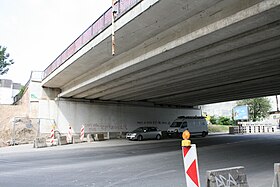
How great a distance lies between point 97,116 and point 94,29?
1668 cm

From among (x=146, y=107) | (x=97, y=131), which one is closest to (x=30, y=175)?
(x=97, y=131)

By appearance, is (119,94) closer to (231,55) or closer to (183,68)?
(183,68)

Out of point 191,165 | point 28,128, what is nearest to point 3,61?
point 28,128

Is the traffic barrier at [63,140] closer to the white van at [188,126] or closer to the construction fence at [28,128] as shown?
the construction fence at [28,128]

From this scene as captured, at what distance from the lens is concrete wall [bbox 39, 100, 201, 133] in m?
27.0

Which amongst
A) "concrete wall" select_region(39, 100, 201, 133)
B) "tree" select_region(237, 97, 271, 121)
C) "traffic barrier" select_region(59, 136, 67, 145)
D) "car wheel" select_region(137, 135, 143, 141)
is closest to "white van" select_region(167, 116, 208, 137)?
"concrete wall" select_region(39, 100, 201, 133)

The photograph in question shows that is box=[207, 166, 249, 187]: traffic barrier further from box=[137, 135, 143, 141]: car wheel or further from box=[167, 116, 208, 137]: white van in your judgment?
box=[167, 116, 208, 137]: white van

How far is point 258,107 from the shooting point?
5716 centimetres

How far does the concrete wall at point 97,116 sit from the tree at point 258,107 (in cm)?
3220

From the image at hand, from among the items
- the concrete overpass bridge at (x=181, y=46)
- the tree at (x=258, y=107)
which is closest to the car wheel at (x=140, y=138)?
the concrete overpass bridge at (x=181, y=46)

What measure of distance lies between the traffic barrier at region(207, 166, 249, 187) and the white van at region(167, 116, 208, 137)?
2459 centimetres

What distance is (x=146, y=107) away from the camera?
33.1m

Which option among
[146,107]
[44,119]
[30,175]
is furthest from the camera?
[146,107]

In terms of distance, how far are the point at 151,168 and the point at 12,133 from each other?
66.0ft
